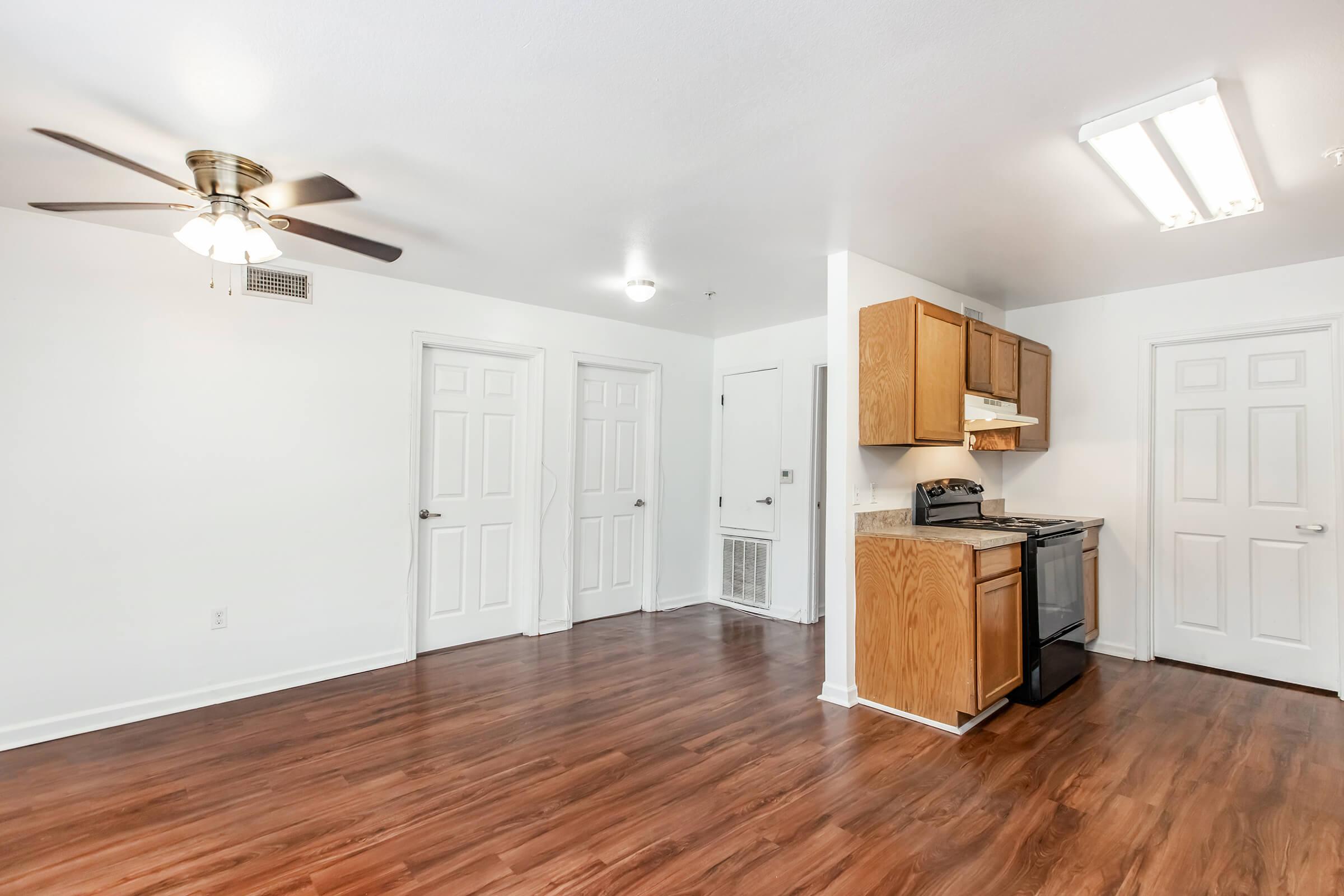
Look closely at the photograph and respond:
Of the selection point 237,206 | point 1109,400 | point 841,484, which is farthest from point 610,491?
point 1109,400

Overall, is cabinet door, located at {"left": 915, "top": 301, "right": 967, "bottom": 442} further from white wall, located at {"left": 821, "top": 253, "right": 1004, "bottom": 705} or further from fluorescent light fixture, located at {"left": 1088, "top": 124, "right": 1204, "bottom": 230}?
fluorescent light fixture, located at {"left": 1088, "top": 124, "right": 1204, "bottom": 230}

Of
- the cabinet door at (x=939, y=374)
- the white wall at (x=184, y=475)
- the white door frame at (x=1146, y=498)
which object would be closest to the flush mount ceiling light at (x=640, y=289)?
the white wall at (x=184, y=475)

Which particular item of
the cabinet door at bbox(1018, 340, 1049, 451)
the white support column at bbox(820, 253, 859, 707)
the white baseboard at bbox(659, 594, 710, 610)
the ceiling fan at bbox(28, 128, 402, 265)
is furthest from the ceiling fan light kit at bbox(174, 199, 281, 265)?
the cabinet door at bbox(1018, 340, 1049, 451)

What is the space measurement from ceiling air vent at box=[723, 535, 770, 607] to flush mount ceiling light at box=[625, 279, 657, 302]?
2378mm

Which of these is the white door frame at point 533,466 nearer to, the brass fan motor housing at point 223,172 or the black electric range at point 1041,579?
the brass fan motor housing at point 223,172

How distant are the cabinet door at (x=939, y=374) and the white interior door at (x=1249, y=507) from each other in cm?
159

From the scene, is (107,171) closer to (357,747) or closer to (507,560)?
(357,747)

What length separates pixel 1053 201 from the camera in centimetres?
275

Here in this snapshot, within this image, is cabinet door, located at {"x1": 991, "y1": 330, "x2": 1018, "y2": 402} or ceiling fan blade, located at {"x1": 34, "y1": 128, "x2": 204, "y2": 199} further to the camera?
cabinet door, located at {"x1": 991, "y1": 330, "x2": 1018, "y2": 402}

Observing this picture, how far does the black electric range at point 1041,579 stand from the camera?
344 cm

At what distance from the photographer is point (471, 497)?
449cm

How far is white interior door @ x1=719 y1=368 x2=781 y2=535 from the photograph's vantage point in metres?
5.33

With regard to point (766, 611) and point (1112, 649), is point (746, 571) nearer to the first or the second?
point (766, 611)

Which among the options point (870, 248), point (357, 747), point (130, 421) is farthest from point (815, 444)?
point (130, 421)
